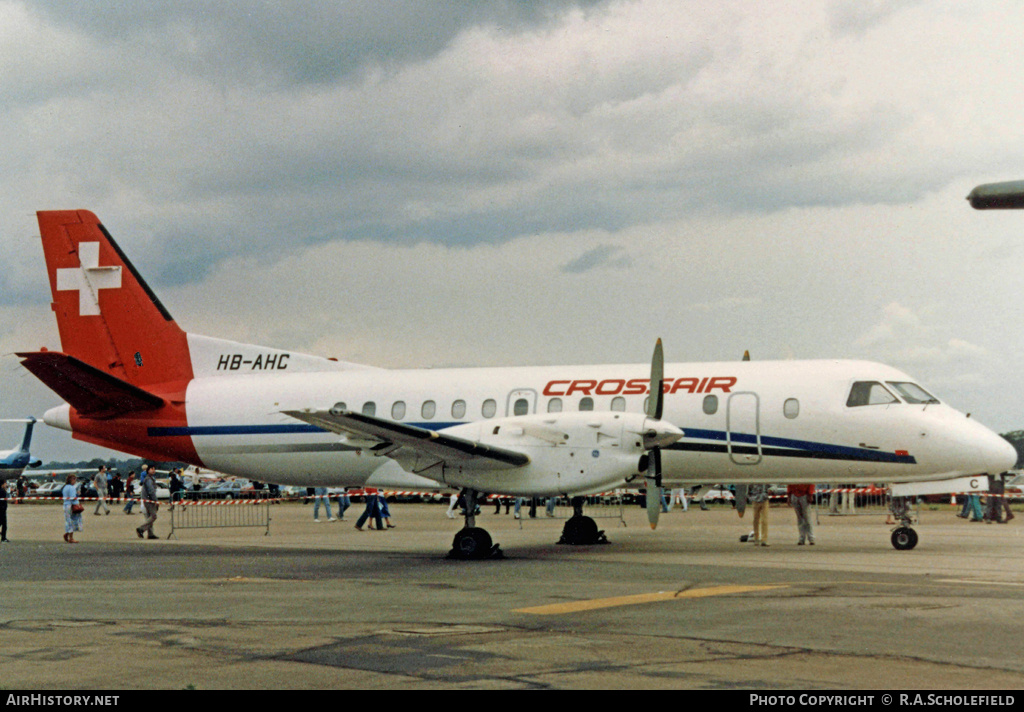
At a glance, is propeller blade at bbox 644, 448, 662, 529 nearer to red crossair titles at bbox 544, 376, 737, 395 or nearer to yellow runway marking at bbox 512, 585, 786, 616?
red crossair titles at bbox 544, 376, 737, 395

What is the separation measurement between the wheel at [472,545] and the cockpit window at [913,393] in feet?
26.0

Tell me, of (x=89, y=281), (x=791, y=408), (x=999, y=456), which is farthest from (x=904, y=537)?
(x=89, y=281)

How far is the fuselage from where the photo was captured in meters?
18.8

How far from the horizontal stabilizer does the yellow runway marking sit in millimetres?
12547

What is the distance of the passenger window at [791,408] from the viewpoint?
62.9 feet

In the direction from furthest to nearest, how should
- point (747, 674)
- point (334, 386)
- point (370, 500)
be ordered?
point (370, 500)
point (334, 386)
point (747, 674)

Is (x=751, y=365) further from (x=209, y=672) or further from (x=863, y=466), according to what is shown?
(x=209, y=672)

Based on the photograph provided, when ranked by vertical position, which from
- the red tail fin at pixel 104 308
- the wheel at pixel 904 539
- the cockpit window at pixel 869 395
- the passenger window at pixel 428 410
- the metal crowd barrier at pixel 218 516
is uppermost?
the red tail fin at pixel 104 308

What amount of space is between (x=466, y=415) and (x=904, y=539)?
27.6ft

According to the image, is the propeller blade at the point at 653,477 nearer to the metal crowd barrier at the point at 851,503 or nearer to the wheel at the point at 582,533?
the wheel at the point at 582,533

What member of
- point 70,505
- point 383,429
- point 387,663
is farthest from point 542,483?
point 70,505

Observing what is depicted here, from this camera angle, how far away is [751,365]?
796 inches

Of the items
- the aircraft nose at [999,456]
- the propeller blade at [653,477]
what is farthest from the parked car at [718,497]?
the propeller blade at [653,477]

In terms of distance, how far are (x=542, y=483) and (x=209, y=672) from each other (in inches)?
402
